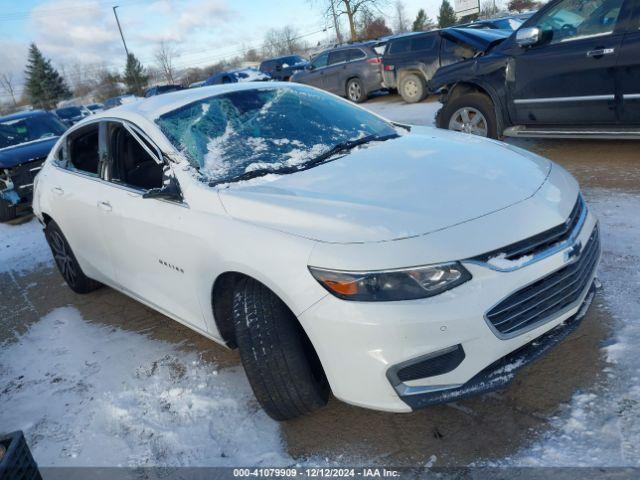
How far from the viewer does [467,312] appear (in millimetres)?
2002

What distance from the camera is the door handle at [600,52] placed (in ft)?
16.5

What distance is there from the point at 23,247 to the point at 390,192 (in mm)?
6035

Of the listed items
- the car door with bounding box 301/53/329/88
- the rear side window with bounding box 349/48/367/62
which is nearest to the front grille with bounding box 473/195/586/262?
the rear side window with bounding box 349/48/367/62

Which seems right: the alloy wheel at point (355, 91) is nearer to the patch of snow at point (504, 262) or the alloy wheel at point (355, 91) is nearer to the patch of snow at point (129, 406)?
the patch of snow at point (129, 406)

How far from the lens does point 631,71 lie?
4941 millimetres

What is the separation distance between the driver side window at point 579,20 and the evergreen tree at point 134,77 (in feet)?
165

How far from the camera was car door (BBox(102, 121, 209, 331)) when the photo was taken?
280 cm

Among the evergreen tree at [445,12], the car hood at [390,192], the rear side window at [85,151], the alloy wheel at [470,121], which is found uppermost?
the evergreen tree at [445,12]

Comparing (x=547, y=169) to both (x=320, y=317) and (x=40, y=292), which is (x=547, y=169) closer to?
(x=320, y=317)

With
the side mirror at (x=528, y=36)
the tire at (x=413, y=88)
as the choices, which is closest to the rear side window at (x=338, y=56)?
the tire at (x=413, y=88)

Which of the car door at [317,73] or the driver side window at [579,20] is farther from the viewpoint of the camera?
the car door at [317,73]

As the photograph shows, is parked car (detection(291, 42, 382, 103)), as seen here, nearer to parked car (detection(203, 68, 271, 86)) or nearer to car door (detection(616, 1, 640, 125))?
car door (detection(616, 1, 640, 125))

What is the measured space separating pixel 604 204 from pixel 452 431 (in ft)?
9.97

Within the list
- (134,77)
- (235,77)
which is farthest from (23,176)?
(134,77)
